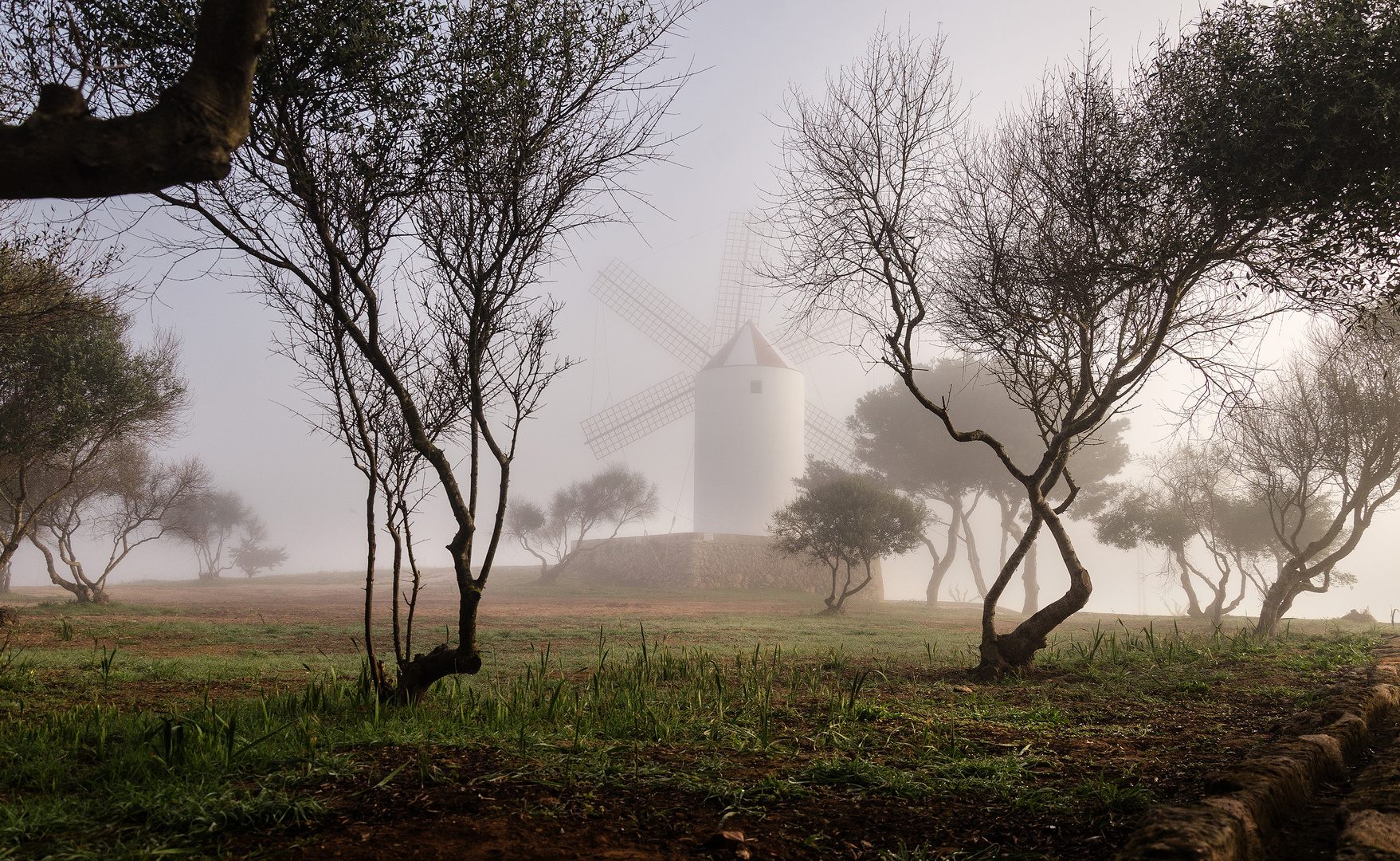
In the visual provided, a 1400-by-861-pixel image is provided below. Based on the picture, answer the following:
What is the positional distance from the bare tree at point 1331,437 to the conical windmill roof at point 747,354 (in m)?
27.7

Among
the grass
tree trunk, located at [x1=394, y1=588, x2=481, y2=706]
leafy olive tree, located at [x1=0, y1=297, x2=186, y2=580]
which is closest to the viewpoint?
the grass

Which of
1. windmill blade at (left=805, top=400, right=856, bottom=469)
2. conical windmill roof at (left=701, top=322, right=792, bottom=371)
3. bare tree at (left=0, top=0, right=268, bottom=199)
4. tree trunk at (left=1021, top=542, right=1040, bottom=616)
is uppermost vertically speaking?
conical windmill roof at (left=701, top=322, right=792, bottom=371)

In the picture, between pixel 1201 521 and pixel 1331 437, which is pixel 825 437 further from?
Result: pixel 1331 437

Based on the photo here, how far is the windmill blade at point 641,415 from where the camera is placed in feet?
170

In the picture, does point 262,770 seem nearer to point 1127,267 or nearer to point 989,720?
point 989,720

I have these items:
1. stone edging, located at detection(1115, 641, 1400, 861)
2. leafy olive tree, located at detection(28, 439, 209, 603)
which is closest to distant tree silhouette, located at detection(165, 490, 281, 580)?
leafy olive tree, located at detection(28, 439, 209, 603)

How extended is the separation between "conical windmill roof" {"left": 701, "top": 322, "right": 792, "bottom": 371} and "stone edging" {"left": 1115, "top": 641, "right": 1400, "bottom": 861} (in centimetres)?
4057

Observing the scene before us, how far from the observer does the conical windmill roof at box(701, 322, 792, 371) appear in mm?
44344

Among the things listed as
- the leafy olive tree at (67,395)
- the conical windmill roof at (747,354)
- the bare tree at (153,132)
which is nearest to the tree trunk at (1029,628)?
the bare tree at (153,132)

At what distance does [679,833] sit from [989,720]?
309 cm

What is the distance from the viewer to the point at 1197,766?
346 centimetres

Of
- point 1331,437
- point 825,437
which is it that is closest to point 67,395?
point 1331,437

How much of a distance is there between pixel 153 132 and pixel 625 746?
11.6 feet

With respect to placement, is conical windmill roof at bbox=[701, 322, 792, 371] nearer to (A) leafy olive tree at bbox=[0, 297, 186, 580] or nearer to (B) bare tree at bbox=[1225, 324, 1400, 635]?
(B) bare tree at bbox=[1225, 324, 1400, 635]
